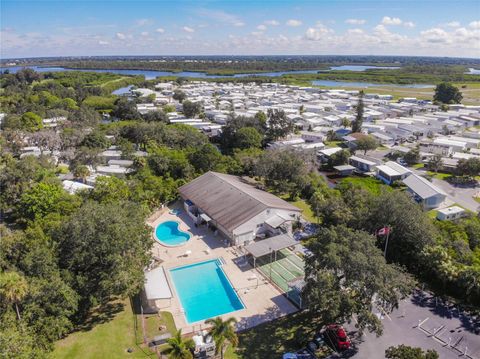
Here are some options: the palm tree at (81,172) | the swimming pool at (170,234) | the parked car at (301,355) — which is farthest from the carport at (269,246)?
the palm tree at (81,172)

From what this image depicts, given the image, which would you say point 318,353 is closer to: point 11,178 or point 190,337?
point 190,337

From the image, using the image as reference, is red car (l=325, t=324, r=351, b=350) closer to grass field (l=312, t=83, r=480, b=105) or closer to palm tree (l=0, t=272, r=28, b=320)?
palm tree (l=0, t=272, r=28, b=320)

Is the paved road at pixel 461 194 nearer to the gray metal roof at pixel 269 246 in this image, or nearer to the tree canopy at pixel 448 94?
the gray metal roof at pixel 269 246

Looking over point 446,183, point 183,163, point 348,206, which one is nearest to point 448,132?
point 446,183

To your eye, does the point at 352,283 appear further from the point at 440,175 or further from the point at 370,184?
the point at 440,175

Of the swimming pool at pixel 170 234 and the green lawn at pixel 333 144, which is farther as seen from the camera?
the green lawn at pixel 333 144
